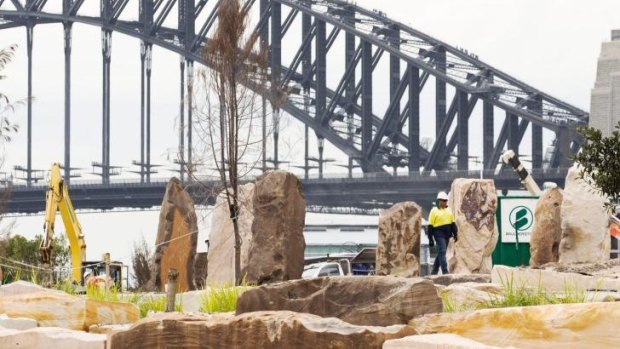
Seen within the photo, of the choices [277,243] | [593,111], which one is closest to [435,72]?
[593,111]

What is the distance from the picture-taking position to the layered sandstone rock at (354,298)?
285 inches

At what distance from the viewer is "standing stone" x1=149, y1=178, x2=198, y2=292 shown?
22250 mm

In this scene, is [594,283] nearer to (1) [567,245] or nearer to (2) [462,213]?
(1) [567,245]

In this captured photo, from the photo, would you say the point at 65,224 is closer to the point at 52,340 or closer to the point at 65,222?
the point at 65,222

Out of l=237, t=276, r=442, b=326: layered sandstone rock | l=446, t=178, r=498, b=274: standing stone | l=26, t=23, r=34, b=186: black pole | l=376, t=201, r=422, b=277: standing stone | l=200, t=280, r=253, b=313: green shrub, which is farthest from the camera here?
l=26, t=23, r=34, b=186: black pole

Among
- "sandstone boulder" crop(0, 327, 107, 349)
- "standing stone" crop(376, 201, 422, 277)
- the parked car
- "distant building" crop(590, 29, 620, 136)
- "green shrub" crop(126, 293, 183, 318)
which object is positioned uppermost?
"distant building" crop(590, 29, 620, 136)

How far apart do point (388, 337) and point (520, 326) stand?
0.53 meters

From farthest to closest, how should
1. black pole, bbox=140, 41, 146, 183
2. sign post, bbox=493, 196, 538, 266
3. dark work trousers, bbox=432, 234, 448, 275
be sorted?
1. black pole, bbox=140, 41, 146, 183
2. sign post, bbox=493, 196, 538, 266
3. dark work trousers, bbox=432, 234, 448, 275

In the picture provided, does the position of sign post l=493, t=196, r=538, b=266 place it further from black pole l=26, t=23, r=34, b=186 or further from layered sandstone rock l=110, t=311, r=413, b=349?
black pole l=26, t=23, r=34, b=186

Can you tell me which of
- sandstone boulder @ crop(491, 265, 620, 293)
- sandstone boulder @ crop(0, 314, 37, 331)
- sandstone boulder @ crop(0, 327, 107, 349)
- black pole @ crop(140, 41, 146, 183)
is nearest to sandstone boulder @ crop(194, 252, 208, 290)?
sandstone boulder @ crop(491, 265, 620, 293)

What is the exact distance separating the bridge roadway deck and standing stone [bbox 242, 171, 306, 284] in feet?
174

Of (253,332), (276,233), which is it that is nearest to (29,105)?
(276,233)

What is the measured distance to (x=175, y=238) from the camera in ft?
73.8

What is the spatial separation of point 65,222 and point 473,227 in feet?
18.9
